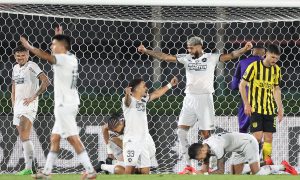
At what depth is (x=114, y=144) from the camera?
1093 centimetres

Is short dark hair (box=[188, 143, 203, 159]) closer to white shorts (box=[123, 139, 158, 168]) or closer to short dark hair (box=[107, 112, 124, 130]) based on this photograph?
white shorts (box=[123, 139, 158, 168])

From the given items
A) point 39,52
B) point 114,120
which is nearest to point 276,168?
point 114,120

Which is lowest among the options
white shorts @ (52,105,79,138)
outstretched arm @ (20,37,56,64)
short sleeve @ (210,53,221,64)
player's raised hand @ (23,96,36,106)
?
white shorts @ (52,105,79,138)

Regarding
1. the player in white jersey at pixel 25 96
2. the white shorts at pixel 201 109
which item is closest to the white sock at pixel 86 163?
the player in white jersey at pixel 25 96

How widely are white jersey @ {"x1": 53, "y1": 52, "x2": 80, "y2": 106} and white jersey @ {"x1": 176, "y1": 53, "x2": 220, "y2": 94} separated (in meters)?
2.45

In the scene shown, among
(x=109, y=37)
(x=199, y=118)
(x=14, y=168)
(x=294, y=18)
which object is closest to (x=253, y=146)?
(x=199, y=118)

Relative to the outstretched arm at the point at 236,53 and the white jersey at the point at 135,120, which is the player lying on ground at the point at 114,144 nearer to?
the white jersey at the point at 135,120

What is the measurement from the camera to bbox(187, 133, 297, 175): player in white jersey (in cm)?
943

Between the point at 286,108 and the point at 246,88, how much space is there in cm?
159

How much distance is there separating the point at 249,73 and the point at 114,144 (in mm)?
1740

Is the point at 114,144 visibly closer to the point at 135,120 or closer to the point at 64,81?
the point at 135,120

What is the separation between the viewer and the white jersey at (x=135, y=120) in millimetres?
10141

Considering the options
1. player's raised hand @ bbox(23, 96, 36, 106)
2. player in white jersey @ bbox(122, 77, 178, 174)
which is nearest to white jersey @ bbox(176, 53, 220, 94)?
player in white jersey @ bbox(122, 77, 178, 174)

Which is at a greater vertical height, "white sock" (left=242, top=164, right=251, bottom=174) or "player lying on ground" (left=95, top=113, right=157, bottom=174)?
"player lying on ground" (left=95, top=113, right=157, bottom=174)
